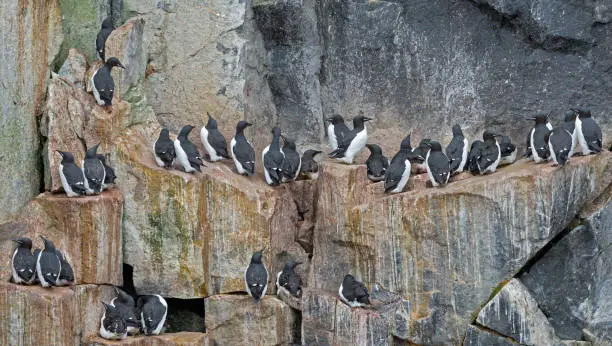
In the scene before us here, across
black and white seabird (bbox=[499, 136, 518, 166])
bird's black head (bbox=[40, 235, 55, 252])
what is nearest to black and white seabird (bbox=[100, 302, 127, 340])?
bird's black head (bbox=[40, 235, 55, 252])

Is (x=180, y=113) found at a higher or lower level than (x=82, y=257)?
higher

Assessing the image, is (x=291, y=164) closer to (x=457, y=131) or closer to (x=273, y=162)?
(x=273, y=162)

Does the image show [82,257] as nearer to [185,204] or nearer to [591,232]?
[185,204]

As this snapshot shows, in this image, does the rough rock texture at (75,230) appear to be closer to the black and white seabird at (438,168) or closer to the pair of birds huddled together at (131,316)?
the pair of birds huddled together at (131,316)

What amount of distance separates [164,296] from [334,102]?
4087 mm

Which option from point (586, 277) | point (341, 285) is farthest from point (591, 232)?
point (341, 285)

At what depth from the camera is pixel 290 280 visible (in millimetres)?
18156

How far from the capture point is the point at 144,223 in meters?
18.1

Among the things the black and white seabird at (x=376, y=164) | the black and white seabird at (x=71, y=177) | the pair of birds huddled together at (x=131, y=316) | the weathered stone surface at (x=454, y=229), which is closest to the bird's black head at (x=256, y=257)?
the weathered stone surface at (x=454, y=229)

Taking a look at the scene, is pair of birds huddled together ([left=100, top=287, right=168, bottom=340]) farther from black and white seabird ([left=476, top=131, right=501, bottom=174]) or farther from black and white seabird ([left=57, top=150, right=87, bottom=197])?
black and white seabird ([left=476, top=131, right=501, bottom=174])

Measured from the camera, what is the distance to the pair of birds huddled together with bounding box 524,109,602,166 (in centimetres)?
1709

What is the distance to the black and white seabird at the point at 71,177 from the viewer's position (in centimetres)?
1748

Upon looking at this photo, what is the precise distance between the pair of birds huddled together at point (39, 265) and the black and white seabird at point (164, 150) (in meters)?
1.89

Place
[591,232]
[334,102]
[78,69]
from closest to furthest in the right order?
[591,232] → [78,69] → [334,102]
